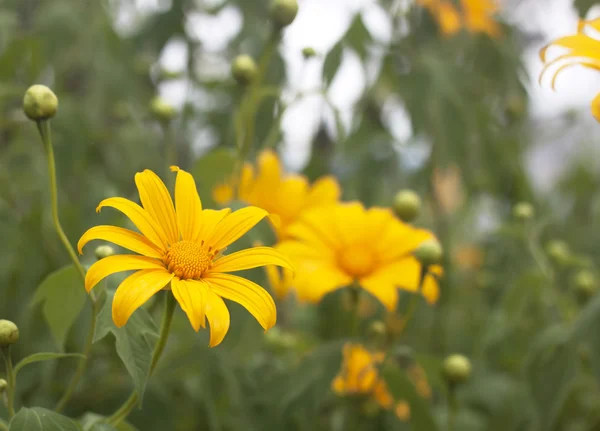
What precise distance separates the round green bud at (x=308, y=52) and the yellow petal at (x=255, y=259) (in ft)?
1.15

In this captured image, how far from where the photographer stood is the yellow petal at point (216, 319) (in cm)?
44

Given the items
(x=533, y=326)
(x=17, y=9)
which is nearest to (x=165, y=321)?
(x=533, y=326)

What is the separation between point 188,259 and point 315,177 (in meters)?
0.57

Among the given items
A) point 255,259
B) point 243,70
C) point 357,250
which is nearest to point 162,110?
point 243,70

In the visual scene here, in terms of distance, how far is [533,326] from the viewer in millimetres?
1103

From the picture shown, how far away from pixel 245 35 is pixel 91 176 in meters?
0.34

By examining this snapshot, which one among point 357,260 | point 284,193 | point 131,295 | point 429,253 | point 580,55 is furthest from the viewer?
point 284,193

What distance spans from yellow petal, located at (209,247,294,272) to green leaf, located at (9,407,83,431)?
15cm

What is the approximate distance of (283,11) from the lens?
71 centimetres

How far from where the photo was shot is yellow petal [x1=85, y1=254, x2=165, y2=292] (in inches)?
17.2

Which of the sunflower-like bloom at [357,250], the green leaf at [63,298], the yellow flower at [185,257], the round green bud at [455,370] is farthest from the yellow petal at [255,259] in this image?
the round green bud at [455,370]

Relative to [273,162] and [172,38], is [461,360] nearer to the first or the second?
[273,162]

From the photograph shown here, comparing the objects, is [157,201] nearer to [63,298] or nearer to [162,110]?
[63,298]

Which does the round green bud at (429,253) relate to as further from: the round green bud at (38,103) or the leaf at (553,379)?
the round green bud at (38,103)
